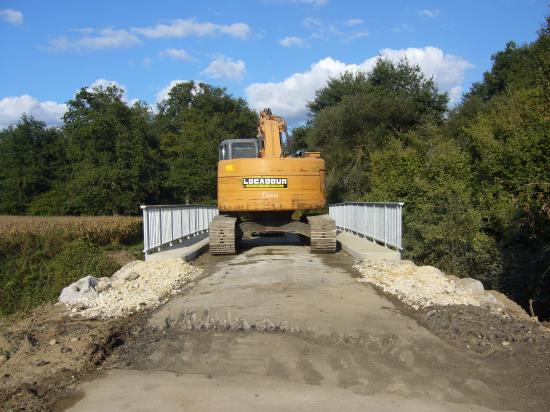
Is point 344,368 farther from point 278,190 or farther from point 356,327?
point 278,190

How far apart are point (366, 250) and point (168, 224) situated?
5340 mm

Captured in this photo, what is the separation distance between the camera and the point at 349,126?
33344mm

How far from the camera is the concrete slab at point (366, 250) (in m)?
11.8

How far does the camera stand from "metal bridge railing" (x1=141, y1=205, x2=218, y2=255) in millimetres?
12820

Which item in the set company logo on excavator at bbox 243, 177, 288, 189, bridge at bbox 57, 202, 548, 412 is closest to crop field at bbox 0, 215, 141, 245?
company logo on excavator at bbox 243, 177, 288, 189

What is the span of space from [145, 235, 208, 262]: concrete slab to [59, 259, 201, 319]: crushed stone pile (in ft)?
3.27

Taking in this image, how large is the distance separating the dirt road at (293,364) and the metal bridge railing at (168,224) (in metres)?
5.06

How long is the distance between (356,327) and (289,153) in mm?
10731

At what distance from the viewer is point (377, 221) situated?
47.2ft

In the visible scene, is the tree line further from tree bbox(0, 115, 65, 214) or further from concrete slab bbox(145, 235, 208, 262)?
concrete slab bbox(145, 235, 208, 262)

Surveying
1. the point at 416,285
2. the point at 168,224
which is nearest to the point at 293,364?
the point at 416,285

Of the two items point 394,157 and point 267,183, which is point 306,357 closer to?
point 267,183

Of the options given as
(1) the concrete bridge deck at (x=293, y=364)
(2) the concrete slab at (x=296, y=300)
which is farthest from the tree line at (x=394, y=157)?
(1) the concrete bridge deck at (x=293, y=364)

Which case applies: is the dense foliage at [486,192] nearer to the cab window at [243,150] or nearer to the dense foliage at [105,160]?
the cab window at [243,150]
